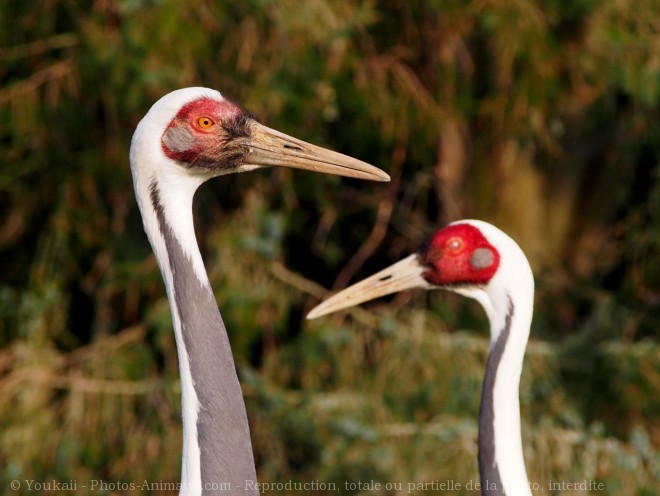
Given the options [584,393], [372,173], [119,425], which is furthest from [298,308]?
[372,173]

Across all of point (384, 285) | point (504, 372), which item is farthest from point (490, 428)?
point (384, 285)

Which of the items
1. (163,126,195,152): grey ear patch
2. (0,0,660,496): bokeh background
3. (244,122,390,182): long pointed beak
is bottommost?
(0,0,660,496): bokeh background

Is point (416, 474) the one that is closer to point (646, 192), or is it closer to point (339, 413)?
point (339, 413)

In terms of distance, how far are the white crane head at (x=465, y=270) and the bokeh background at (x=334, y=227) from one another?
204 centimetres

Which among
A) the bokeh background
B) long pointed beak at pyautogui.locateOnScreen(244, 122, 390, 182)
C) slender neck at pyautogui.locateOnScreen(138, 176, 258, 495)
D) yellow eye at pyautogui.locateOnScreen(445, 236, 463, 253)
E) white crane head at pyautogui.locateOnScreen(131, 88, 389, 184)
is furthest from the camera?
the bokeh background

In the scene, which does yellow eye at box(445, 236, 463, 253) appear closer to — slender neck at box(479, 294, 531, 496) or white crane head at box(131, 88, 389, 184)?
slender neck at box(479, 294, 531, 496)

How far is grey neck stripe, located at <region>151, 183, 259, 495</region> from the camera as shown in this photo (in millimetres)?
3203

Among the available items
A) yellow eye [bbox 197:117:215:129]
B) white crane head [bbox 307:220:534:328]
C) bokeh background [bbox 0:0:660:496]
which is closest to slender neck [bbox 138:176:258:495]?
yellow eye [bbox 197:117:215:129]

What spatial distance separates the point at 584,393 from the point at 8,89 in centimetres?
351

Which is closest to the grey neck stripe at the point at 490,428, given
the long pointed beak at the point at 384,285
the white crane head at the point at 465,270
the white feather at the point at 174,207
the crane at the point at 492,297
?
the crane at the point at 492,297

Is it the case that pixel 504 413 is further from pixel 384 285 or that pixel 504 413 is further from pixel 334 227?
pixel 334 227

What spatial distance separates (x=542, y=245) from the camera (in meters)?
7.97

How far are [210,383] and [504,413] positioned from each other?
1.02 metres

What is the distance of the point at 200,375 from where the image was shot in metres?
3.20
